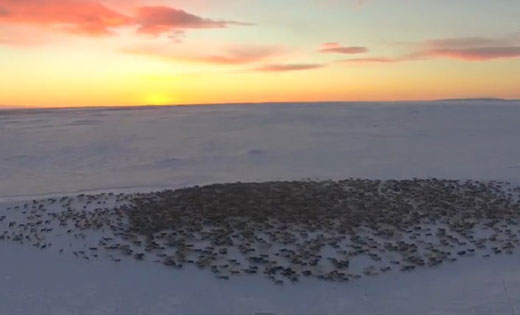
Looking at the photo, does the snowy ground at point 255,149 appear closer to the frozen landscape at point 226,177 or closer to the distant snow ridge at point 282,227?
the frozen landscape at point 226,177

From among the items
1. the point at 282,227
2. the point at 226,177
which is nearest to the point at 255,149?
the point at 226,177

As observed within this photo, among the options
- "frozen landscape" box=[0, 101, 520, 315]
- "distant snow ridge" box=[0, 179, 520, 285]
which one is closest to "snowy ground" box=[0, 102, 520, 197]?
"frozen landscape" box=[0, 101, 520, 315]

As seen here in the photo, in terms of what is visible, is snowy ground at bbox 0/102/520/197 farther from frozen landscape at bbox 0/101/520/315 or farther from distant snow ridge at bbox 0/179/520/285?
distant snow ridge at bbox 0/179/520/285

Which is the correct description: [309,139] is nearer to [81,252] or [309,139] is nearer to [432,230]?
[432,230]

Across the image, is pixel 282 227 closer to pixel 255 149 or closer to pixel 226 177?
pixel 226 177

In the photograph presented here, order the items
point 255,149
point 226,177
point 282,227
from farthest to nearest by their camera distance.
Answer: point 255,149, point 226,177, point 282,227

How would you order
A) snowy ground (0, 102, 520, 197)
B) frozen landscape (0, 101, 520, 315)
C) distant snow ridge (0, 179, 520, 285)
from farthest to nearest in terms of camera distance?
1. snowy ground (0, 102, 520, 197)
2. distant snow ridge (0, 179, 520, 285)
3. frozen landscape (0, 101, 520, 315)

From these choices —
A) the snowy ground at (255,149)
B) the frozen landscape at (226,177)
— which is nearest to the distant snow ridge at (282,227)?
the frozen landscape at (226,177)
